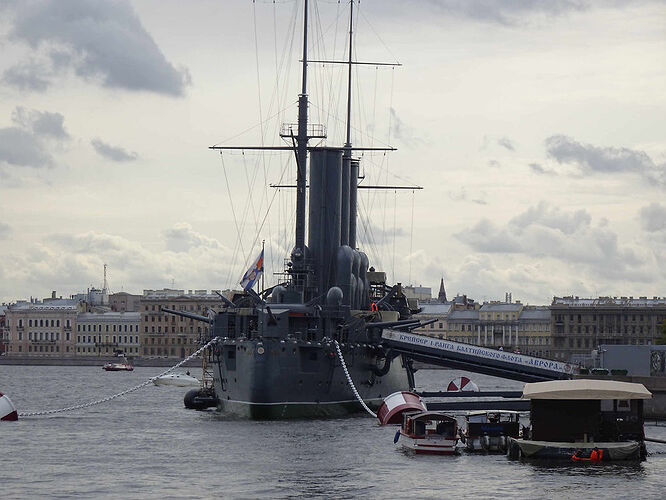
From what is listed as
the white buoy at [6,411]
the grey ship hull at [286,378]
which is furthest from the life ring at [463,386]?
the white buoy at [6,411]

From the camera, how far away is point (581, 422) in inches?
1911

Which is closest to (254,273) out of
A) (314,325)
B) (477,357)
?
(314,325)

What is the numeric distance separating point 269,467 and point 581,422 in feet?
34.2

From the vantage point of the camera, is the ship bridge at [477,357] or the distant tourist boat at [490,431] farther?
the ship bridge at [477,357]

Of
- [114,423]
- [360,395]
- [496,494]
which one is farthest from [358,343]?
[496,494]

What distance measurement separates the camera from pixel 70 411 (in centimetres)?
7756

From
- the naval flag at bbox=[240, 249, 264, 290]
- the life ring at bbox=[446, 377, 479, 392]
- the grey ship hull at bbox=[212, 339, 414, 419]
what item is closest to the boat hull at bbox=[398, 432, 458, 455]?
the grey ship hull at bbox=[212, 339, 414, 419]

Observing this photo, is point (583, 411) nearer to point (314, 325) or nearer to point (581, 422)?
point (581, 422)

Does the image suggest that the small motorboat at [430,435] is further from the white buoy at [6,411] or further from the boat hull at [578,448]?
the white buoy at [6,411]

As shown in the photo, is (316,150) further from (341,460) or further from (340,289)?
(341,460)

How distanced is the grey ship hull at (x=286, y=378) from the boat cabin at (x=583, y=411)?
18.5m

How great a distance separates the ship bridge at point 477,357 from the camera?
74250mm

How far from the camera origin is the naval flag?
71.0m

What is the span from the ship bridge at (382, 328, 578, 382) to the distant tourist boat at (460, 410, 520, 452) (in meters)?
20.3
